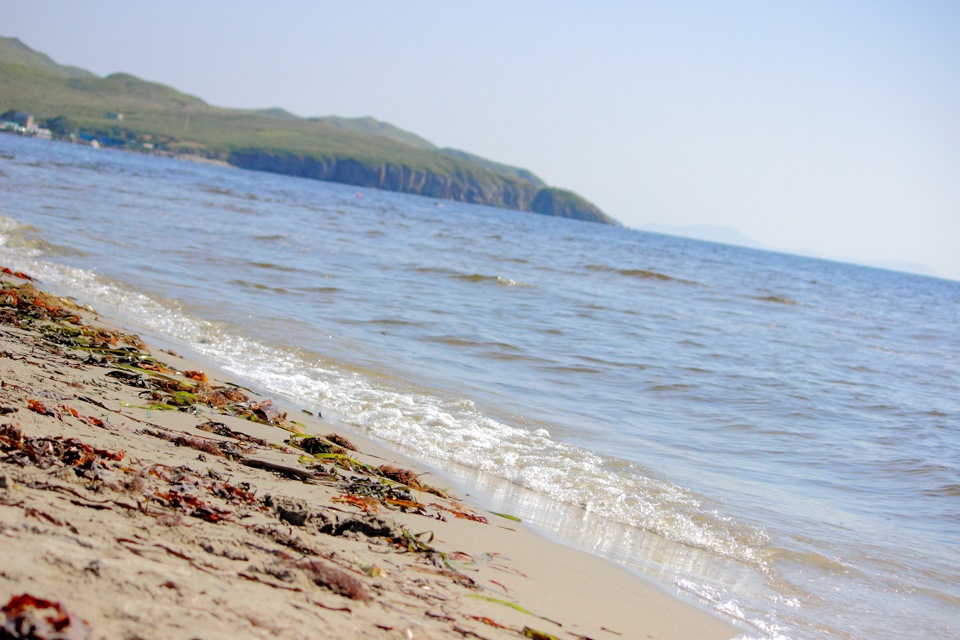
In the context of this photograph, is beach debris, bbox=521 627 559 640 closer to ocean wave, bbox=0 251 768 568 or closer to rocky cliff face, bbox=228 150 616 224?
ocean wave, bbox=0 251 768 568

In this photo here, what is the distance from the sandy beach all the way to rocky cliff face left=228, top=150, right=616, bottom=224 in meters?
156

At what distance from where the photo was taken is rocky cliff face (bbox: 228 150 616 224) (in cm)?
15938

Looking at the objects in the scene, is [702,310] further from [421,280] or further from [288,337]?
[288,337]

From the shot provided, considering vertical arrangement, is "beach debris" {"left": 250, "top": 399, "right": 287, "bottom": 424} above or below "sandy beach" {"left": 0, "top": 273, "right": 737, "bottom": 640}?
below

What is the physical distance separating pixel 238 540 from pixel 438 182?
7077 inches

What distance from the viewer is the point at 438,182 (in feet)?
589

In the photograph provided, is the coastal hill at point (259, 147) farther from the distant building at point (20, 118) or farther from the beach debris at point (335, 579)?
the beach debris at point (335, 579)

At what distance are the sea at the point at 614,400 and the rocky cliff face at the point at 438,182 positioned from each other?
469 feet

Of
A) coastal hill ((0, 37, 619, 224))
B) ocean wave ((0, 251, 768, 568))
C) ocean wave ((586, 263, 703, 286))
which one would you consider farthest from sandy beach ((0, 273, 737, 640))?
coastal hill ((0, 37, 619, 224))

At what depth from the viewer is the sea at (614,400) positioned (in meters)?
5.22

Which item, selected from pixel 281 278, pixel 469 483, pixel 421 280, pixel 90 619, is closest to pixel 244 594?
pixel 90 619

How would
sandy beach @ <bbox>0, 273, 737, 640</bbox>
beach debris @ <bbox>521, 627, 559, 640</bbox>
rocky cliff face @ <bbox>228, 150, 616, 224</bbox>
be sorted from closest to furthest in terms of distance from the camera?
sandy beach @ <bbox>0, 273, 737, 640</bbox> → beach debris @ <bbox>521, 627, 559, 640</bbox> → rocky cliff face @ <bbox>228, 150, 616, 224</bbox>

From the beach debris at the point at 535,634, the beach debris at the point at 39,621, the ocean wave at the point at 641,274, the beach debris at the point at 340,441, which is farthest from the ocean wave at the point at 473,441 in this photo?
the ocean wave at the point at 641,274

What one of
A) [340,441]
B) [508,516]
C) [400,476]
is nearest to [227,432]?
[340,441]
